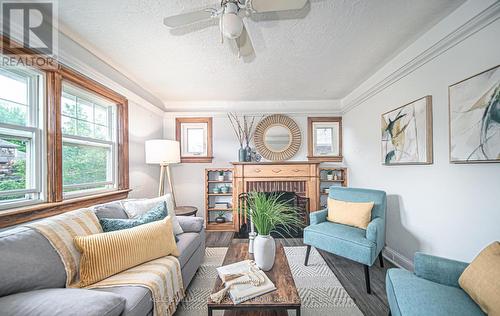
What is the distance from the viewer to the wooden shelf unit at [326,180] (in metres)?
3.84

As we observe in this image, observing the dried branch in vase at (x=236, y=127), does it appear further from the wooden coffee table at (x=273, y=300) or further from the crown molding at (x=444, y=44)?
the wooden coffee table at (x=273, y=300)

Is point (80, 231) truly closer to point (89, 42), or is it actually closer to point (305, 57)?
point (89, 42)

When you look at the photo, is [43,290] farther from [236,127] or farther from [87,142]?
[236,127]

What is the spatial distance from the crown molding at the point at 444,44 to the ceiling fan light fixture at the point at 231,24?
1697 mm

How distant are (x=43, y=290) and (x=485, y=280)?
2359 millimetres

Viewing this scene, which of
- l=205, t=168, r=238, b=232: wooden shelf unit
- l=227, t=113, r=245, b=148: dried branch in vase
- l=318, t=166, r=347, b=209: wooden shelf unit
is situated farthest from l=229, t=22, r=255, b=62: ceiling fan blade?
l=318, t=166, r=347, b=209: wooden shelf unit

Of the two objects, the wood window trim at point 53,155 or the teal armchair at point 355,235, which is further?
the teal armchair at point 355,235

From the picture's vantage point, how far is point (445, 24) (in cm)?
168

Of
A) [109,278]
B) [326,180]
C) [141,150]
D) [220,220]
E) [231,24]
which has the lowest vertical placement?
[220,220]

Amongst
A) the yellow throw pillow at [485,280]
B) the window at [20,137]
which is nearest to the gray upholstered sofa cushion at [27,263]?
the window at [20,137]

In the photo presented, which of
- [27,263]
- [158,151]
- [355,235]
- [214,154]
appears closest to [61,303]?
[27,263]

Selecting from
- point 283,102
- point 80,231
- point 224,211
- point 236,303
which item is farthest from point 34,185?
point 283,102

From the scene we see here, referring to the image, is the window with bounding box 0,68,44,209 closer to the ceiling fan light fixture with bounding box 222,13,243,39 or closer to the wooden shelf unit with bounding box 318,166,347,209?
the ceiling fan light fixture with bounding box 222,13,243,39

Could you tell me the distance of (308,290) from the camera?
1.94m
